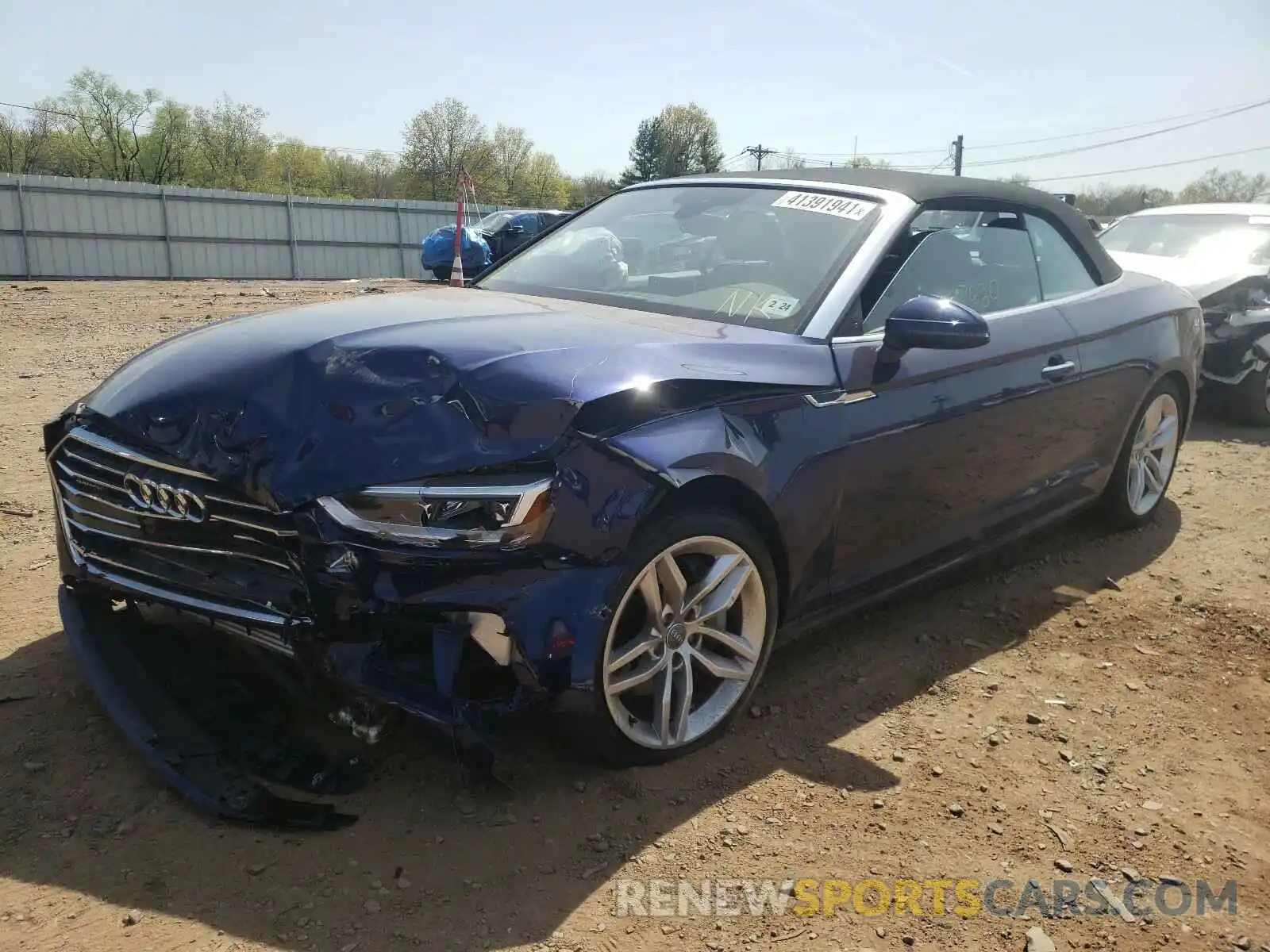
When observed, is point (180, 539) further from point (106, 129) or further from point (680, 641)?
point (106, 129)

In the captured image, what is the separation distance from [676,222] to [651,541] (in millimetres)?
1680

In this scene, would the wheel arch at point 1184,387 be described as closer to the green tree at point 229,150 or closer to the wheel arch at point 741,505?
the wheel arch at point 741,505

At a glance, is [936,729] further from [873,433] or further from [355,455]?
[355,455]

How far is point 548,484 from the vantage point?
224 cm

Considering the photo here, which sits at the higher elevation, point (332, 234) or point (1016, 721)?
point (332, 234)

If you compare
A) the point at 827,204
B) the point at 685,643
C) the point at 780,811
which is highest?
the point at 827,204

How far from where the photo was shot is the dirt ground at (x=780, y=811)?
2.09 m

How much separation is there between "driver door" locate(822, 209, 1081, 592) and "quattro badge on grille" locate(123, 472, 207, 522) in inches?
67.8

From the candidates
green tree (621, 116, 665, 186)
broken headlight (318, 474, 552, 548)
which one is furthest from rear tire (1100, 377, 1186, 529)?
green tree (621, 116, 665, 186)

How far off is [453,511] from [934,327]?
1.58 meters

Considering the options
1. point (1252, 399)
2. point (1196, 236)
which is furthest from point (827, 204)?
point (1196, 236)

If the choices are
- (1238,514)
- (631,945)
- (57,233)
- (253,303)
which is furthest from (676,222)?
(57,233)

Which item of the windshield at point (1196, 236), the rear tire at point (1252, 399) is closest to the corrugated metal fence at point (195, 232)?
the windshield at point (1196, 236)

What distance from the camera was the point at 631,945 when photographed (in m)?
2.05
